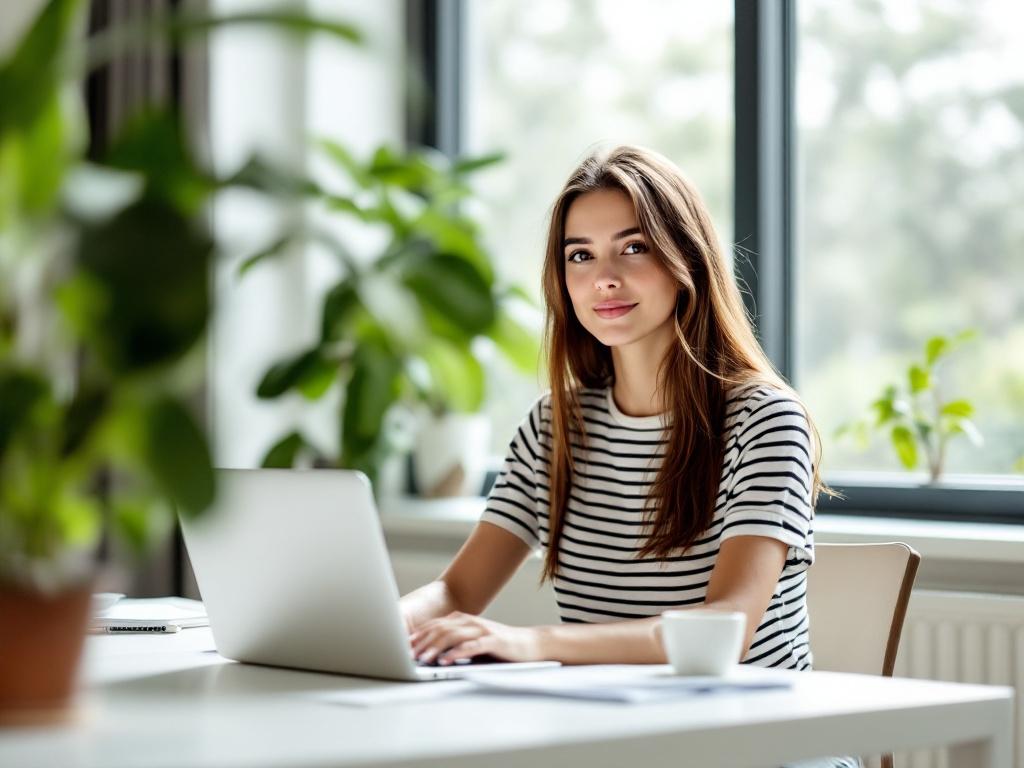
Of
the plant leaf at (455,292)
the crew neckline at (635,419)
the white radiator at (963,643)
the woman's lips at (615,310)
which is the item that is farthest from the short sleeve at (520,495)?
the plant leaf at (455,292)

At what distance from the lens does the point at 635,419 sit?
1.98 meters

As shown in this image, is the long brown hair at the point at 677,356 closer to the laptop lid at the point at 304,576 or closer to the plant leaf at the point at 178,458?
the laptop lid at the point at 304,576

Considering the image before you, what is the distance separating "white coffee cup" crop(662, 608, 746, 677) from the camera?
124cm

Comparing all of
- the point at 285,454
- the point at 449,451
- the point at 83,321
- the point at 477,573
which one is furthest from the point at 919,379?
the point at 83,321

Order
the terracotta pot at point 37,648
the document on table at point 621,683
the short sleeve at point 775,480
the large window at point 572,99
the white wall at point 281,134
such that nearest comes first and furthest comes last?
the terracotta pot at point 37,648
the document on table at point 621,683
the short sleeve at point 775,480
the large window at point 572,99
the white wall at point 281,134

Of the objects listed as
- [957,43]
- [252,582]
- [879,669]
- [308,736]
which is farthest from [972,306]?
[308,736]

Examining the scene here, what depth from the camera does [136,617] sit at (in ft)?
5.84

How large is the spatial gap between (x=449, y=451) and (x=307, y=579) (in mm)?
1977

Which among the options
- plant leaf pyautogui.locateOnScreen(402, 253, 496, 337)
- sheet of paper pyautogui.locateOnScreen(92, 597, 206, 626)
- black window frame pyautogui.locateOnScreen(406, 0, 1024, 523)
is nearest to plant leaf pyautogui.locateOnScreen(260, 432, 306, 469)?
sheet of paper pyautogui.locateOnScreen(92, 597, 206, 626)

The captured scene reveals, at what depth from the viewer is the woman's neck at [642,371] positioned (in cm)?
197

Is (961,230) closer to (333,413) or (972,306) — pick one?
(972,306)

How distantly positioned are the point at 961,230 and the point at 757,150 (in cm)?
45

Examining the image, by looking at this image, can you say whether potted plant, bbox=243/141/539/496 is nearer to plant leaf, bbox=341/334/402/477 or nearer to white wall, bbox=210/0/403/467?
plant leaf, bbox=341/334/402/477

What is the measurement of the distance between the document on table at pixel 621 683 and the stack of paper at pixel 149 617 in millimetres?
541
